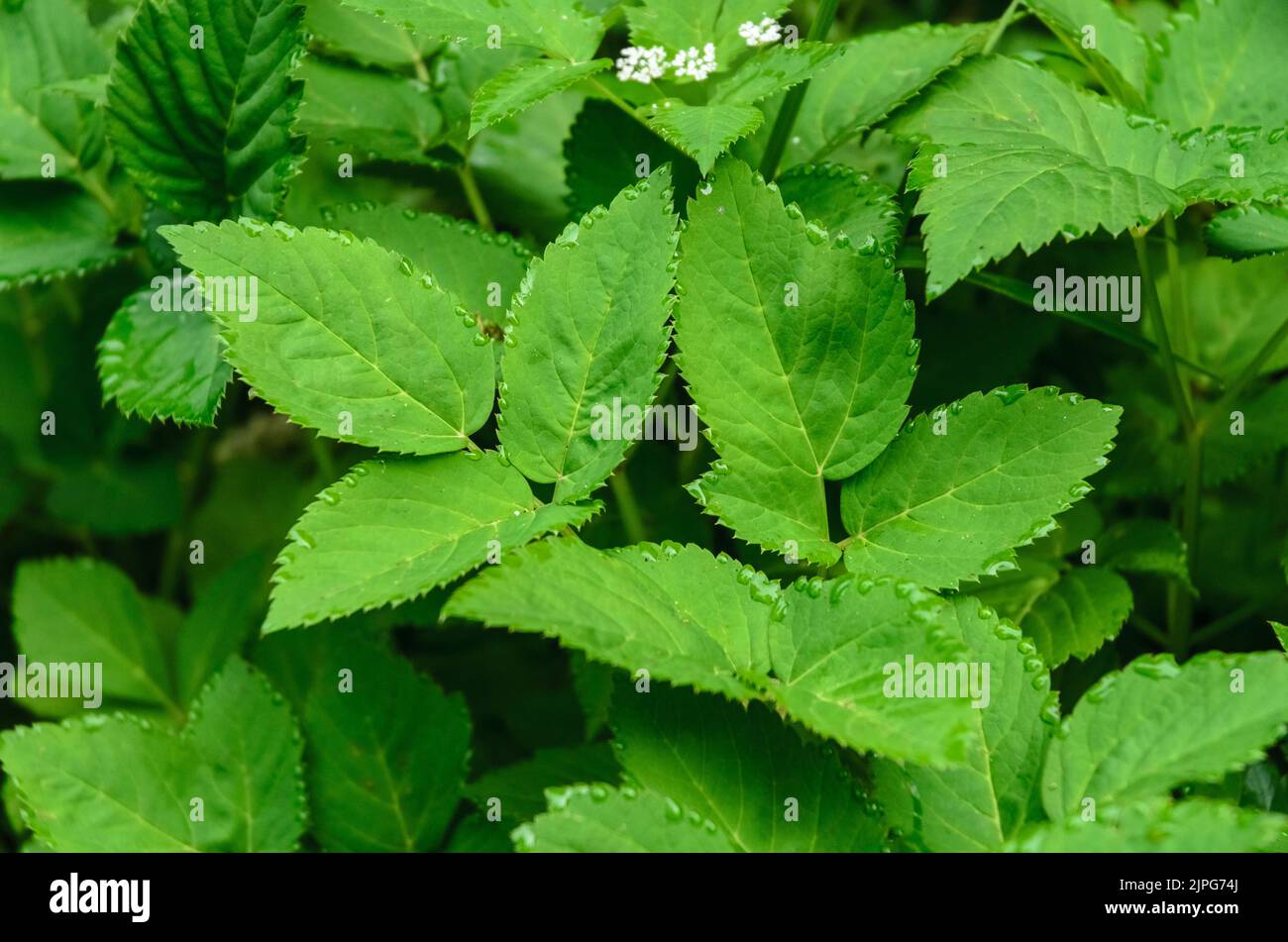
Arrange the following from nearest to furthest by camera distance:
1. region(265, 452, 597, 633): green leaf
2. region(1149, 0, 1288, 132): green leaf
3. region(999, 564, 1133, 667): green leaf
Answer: region(265, 452, 597, 633): green leaf, region(999, 564, 1133, 667): green leaf, region(1149, 0, 1288, 132): green leaf

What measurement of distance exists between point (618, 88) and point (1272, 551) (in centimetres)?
101

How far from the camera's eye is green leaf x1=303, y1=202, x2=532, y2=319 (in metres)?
1.20

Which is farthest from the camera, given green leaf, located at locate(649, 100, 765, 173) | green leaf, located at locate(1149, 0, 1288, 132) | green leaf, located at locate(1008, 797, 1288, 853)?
green leaf, located at locate(1149, 0, 1288, 132)

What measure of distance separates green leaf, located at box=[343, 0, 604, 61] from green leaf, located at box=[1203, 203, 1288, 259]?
686 mm

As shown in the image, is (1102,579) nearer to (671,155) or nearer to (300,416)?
(671,155)

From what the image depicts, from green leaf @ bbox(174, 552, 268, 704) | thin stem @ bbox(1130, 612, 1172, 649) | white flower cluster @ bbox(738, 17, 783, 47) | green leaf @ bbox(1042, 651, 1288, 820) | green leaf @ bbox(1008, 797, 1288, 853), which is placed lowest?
green leaf @ bbox(1008, 797, 1288, 853)

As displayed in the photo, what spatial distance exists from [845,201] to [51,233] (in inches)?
40.0

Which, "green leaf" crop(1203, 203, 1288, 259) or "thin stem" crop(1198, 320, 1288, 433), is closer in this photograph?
"green leaf" crop(1203, 203, 1288, 259)

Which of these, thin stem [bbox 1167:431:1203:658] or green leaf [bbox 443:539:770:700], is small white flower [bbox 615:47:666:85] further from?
thin stem [bbox 1167:431:1203:658]

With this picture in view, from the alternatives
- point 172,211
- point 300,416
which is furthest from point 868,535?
point 172,211

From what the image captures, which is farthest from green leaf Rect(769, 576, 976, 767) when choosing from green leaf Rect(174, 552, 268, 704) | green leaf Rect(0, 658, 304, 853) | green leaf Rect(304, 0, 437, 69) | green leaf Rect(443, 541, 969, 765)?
green leaf Rect(304, 0, 437, 69)

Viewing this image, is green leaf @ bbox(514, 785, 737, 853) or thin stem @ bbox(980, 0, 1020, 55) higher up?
thin stem @ bbox(980, 0, 1020, 55)

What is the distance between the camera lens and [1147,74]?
4.06 feet
